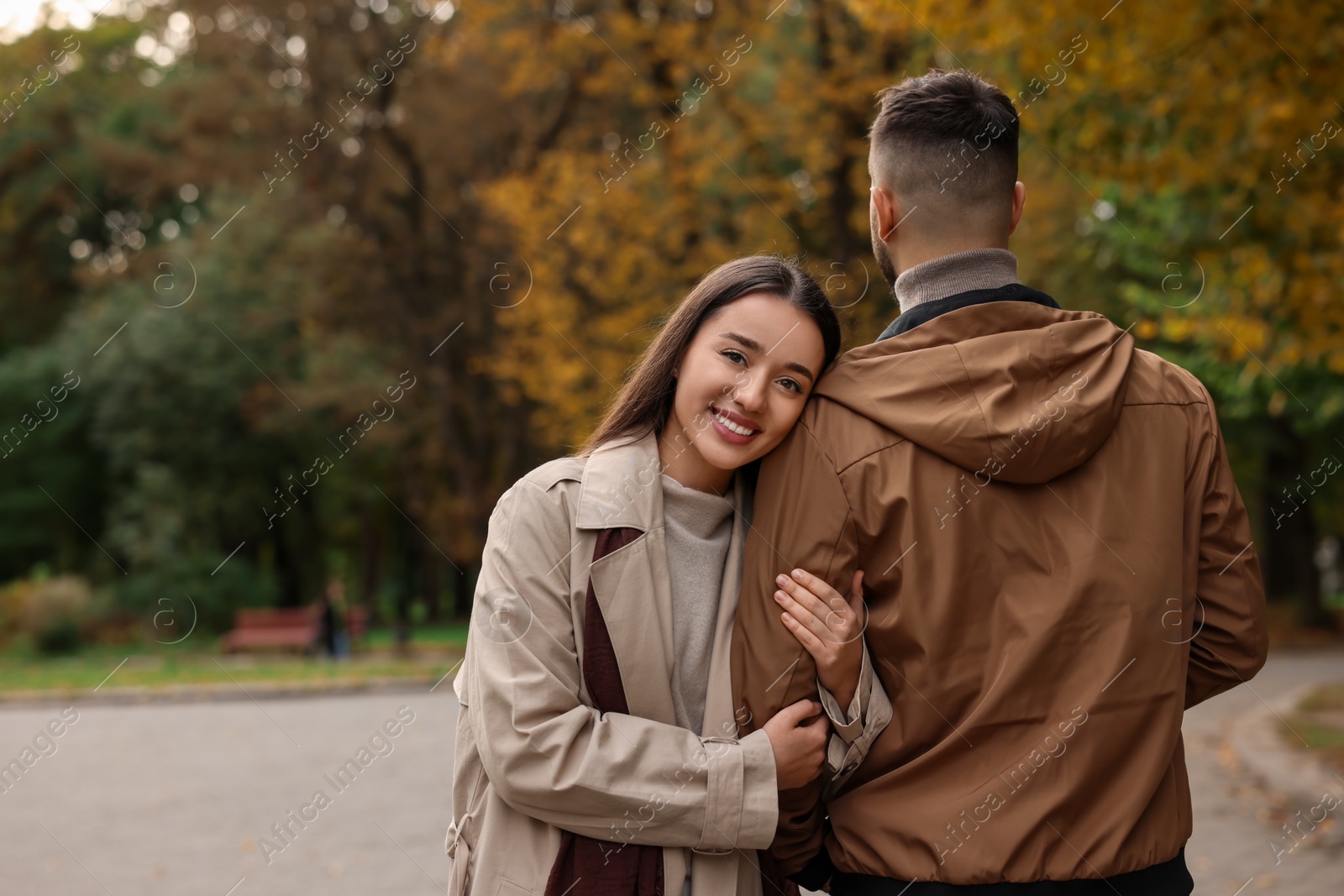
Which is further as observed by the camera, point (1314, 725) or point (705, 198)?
point (705, 198)

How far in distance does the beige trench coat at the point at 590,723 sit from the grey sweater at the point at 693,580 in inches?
1.9

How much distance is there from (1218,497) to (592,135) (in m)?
20.0

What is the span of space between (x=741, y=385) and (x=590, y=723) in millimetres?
687

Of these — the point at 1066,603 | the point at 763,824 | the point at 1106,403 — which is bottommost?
the point at 763,824

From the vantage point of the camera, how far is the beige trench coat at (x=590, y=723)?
2139 millimetres

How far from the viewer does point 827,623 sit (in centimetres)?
211

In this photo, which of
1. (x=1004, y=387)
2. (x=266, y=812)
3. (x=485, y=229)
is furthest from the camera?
(x=485, y=229)

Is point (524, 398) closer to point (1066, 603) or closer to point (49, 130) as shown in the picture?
point (49, 130)

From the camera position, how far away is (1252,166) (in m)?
7.39

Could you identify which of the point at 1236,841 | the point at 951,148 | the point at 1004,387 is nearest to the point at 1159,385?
the point at 1004,387

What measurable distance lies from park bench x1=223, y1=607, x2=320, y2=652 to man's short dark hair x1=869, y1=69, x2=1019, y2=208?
20975mm

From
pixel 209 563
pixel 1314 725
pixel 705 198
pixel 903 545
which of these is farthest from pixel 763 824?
pixel 209 563

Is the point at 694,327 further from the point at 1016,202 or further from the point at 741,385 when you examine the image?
the point at 1016,202

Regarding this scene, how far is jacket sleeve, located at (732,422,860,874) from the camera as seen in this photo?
7.00ft
